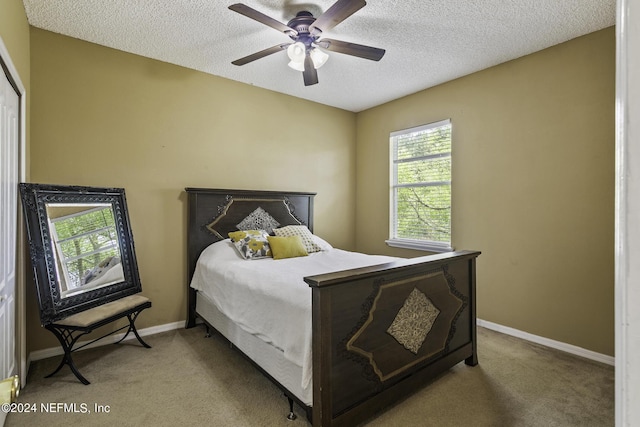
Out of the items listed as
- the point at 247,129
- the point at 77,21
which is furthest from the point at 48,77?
the point at 247,129

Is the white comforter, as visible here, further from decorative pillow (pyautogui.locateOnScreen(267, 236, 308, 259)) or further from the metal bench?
the metal bench

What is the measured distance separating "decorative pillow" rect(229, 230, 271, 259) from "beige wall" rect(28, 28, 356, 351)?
569mm

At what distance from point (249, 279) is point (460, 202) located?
2.47 m

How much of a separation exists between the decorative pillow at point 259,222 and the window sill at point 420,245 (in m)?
1.57

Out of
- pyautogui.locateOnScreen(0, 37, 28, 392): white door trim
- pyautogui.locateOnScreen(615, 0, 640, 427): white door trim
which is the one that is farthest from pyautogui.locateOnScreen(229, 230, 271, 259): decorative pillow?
pyautogui.locateOnScreen(615, 0, 640, 427): white door trim

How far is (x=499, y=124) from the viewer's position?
3.34 meters

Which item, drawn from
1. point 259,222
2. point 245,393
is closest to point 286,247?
point 259,222

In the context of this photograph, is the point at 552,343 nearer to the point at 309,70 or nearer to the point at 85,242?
the point at 309,70

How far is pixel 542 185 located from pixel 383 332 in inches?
85.0

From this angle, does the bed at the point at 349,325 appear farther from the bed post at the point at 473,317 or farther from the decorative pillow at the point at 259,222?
the decorative pillow at the point at 259,222

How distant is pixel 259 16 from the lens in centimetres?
214

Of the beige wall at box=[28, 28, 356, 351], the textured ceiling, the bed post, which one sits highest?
the textured ceiling

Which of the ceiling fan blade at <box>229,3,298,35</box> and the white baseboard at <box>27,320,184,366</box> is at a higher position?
the ceiling fan blade at <box>229,3,298,35</box>

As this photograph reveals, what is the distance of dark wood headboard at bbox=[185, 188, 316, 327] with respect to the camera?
3414 millimetres
